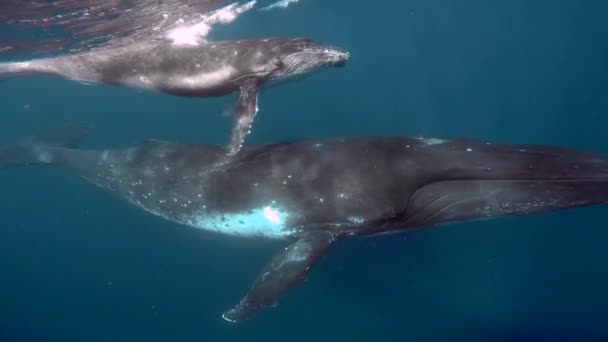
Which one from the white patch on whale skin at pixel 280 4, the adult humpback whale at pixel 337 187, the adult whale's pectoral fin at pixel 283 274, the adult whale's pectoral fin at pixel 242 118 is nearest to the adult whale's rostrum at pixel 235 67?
the adult whale's pectoral fin at pixel 242 118

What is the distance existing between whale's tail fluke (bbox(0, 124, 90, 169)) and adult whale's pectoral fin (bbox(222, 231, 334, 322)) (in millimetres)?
9706

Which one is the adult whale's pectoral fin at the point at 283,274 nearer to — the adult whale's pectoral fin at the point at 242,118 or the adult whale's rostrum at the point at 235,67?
the adult whale's pectoral fin at the point at 242,118

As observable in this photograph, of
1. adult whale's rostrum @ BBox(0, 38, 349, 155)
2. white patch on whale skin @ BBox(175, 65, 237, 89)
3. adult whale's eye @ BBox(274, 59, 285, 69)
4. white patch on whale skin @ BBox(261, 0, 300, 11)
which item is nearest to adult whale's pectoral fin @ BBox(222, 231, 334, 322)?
adult whale's rostrum @ BBox(0, 38, 349, 155)

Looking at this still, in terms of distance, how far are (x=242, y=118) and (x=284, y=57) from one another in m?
1.86

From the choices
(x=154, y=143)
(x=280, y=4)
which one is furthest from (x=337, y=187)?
(x=280, y=4)

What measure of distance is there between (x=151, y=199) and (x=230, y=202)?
9.16ft

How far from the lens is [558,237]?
19641mm

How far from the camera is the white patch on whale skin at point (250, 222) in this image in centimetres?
948

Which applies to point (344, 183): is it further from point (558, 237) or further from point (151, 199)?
point (558, 237)

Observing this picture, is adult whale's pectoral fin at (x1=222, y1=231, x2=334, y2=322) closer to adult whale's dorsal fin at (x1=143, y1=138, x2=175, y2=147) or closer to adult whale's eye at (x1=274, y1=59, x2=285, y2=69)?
adult whale's eye at (x1=274, y1=59, x2=285, y2=69)

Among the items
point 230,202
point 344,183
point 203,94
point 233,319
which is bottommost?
point 233,319

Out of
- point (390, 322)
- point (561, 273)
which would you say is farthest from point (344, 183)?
point (561, 273)

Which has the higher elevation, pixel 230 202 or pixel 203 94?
pixel 203 94

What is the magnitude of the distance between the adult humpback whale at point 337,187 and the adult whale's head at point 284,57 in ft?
6.13
